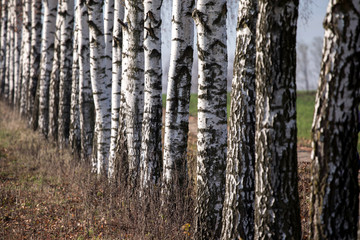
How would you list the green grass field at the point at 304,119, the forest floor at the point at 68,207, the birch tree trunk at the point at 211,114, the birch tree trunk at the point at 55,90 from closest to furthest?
the birch tree trunk at the point at 211,114
the forest floor at the point at 68,207
the birch tree trunk at the point at 55,90
the green grass field at the point at 304,119

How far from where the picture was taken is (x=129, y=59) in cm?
760

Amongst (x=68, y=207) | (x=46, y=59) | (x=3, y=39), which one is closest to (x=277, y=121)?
(x=68, y=207)

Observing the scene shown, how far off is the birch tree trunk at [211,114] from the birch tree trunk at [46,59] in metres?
9.98

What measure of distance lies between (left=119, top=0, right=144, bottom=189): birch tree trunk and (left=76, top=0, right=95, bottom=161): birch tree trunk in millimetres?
3124

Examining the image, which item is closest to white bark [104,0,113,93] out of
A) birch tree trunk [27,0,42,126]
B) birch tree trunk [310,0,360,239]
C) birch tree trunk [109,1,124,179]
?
birch tree trunk [109,1,124,179]

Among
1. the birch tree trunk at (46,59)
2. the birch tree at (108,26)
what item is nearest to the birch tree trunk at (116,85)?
the birch tree at (108,26)

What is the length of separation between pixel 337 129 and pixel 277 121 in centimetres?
65

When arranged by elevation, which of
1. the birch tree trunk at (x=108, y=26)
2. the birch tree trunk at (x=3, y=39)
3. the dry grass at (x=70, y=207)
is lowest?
the dry grass at (x=70, y=207)

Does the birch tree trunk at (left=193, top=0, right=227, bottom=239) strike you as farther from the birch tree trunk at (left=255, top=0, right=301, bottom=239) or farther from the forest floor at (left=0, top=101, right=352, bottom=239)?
the birch tree trunk at (left=255, top=0, right=301, bottom=239)

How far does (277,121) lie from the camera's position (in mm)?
3861

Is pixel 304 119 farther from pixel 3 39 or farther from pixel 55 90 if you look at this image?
pixel 3 39

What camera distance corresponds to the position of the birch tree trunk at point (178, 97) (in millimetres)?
6320

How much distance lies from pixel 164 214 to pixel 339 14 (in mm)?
3930

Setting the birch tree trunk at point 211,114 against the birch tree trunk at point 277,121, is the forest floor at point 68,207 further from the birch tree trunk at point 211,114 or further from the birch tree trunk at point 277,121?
the birch tree trunk at point 277,121
